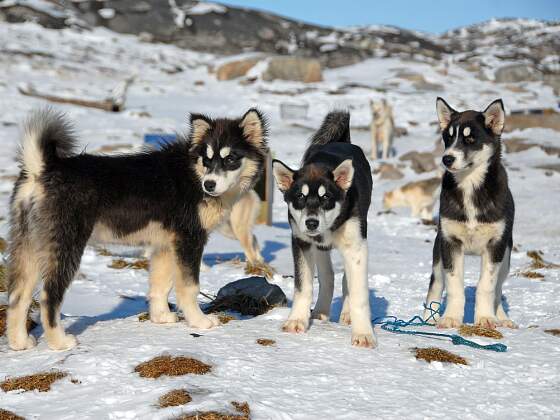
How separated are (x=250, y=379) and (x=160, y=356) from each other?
28.9 inches

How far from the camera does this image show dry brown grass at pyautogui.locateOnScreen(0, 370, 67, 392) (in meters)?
4.13

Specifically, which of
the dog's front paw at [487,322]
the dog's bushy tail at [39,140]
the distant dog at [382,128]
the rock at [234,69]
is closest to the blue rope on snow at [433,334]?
the dog's front paw at [487,322]

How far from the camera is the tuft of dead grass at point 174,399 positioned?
3777mm

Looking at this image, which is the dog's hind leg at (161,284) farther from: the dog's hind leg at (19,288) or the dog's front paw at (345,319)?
the dog's front paw at (345,319)

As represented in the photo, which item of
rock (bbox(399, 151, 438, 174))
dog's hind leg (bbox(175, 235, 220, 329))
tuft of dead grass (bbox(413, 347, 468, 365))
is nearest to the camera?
tuft of dead grass (bbox(413, 347, 468, 365))

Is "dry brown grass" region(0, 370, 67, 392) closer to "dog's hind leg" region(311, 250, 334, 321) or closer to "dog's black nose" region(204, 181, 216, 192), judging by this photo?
"dog's black nose" region(204, 181, 216, 192)

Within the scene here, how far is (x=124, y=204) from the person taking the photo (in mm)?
5352

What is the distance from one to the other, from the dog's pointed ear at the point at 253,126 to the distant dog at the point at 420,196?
31.7 feet

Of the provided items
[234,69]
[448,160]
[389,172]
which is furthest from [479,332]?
[234,69]

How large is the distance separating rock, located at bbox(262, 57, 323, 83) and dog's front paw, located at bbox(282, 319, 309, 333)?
3492 cm

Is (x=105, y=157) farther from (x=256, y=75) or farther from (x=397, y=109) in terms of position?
(x=256, y=75)

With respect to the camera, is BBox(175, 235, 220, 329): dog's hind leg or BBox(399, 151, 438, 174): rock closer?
BBox(175, 235, 220, 329): dog's hind leg

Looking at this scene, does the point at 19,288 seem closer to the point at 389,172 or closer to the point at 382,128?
the point at 389,172

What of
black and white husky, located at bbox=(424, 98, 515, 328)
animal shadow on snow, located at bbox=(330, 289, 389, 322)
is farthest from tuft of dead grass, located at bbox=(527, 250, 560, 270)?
black and white husky, located at bbox=(424, 98, 515, 328)
